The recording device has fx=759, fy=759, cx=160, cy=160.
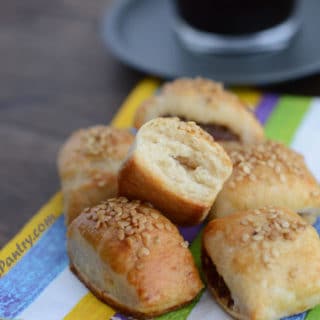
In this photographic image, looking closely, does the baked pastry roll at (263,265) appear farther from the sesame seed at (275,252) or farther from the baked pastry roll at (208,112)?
the baked pastry roll at (208,112)

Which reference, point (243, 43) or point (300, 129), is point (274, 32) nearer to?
point (243, 43)

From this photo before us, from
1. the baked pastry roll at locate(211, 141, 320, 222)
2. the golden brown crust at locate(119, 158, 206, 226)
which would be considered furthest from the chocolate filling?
the golden brown crust at locate(119, 158, 206, 226)

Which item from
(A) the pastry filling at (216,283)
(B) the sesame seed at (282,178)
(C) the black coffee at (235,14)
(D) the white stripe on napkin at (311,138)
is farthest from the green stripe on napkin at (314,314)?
(C) the black coffee at (235,14)

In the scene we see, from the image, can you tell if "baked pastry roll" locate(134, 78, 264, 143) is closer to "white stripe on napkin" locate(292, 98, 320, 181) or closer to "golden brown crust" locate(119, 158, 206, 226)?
"white stripe on napkin" locate(292, 98, 320, 181)

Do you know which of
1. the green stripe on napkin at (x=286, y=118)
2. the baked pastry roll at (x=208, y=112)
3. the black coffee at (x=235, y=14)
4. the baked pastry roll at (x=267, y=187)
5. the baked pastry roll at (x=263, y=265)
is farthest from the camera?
the black coffee at (x=235, y=14)

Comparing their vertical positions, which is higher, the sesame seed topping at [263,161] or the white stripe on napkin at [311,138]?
the sesame seed topping at [263,161]
